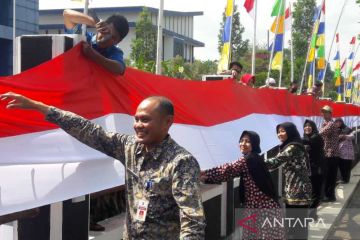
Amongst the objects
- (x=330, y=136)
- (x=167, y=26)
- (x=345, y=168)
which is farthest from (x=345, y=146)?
(x=167, y=26)

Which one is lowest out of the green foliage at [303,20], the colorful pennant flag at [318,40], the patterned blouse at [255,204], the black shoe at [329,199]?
the black shoe at [329,199]

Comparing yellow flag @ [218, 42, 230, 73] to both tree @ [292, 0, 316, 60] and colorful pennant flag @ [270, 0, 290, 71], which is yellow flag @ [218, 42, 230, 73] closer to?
colorful pennant flag @ [270, 0, 290, 71]

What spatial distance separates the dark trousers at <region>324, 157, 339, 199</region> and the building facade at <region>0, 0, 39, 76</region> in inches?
1068

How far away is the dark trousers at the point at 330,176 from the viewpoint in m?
11.1

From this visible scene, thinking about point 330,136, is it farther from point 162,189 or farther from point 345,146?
point 162,189

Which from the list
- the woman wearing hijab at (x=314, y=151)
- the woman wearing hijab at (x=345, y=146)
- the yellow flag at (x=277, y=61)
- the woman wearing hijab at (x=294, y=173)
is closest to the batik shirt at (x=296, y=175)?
the woman wearing hijab at (x=294, y=173)

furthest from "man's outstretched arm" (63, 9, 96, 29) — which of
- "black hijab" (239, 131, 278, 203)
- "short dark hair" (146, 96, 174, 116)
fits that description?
"black hijab" (239, 131, 278, 203)

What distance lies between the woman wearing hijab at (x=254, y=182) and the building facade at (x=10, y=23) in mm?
31798

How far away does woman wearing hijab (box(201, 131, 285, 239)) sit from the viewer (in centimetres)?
500

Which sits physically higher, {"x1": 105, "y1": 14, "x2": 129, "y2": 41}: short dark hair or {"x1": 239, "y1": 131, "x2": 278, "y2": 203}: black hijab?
{"x1": 105, "y1": 14, "x2": 129, "y2": 41}: short dark hair

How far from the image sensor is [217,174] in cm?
482

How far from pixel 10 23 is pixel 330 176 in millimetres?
31798

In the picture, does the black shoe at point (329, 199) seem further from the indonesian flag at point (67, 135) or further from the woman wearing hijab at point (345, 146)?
the indonesian flag at point (67, 135)

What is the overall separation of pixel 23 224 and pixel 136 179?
100 centimetres
